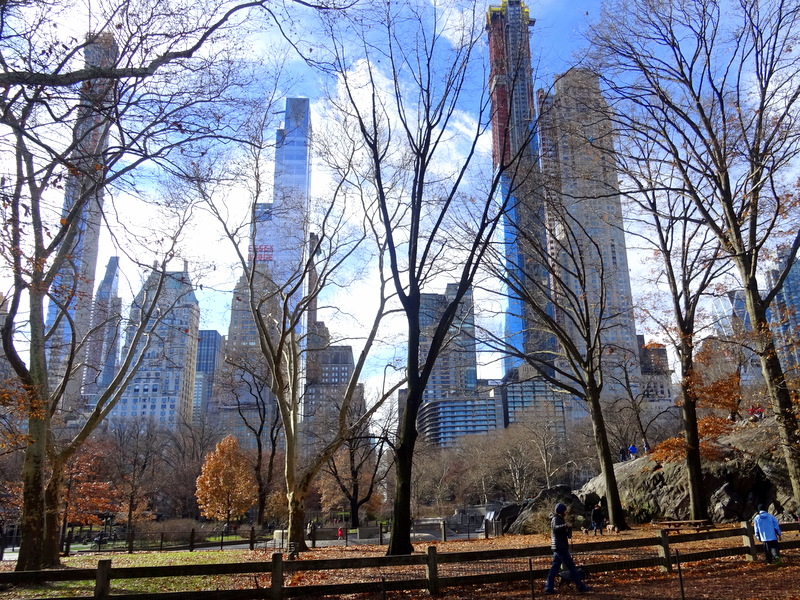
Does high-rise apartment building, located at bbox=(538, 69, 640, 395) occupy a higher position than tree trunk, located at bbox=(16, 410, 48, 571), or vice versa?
high-rise apartment building, located at bbox=(538, 69, 640, 395)

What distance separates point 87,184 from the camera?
1238 centimetres

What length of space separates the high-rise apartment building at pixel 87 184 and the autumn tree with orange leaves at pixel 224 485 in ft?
54.7

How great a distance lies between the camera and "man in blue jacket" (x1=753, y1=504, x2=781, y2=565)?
10.4 metres

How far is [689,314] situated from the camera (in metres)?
18.0

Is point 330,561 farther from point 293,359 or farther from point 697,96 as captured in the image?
point 697,96

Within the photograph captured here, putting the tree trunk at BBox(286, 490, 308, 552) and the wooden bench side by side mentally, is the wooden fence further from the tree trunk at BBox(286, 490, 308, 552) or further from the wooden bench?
the tree trunk at BBox(286, 490, 308, 552)

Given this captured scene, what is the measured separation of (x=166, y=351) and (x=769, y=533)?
1809 centimetres

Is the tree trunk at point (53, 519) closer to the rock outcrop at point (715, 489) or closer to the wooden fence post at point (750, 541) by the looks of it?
the wooden fence post at point (750, 541)

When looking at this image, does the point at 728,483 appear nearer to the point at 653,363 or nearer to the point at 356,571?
the point at 653,363

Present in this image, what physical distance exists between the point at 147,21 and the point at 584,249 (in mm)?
16460

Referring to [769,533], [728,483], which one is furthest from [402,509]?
[728,483]

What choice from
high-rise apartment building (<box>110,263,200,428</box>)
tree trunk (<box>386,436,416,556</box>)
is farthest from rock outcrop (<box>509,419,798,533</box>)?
high-rise apartment building (<box>110,263,200,428</box>)

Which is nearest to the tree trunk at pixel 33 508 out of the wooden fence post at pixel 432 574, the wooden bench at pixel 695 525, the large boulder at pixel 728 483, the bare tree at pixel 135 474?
the wooden fence post at pixel 432 574

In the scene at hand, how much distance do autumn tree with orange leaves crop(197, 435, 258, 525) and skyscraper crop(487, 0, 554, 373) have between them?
2521cm
